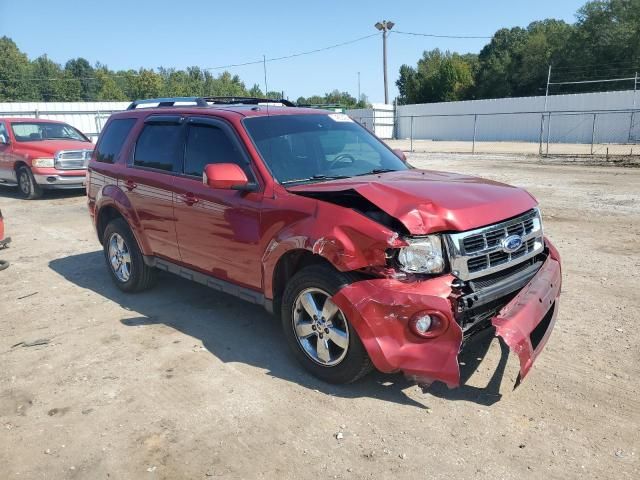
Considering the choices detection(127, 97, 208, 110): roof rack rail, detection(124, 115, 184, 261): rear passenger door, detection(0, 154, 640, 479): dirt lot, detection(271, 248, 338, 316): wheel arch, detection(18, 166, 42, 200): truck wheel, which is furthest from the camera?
detection(18, 166, 42, 200): truck wheel

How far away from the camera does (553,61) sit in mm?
58438

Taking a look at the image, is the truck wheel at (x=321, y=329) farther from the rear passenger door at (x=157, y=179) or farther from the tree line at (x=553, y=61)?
the tree line at (x=553, y=61)

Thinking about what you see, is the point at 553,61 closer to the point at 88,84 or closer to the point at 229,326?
the point at 229,326

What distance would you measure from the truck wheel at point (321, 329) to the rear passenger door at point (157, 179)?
1692mm

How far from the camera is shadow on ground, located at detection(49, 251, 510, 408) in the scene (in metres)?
3.64

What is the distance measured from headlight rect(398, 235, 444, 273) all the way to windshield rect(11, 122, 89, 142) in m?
12.9

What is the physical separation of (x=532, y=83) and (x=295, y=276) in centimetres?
6496

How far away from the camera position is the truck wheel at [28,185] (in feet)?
41.9

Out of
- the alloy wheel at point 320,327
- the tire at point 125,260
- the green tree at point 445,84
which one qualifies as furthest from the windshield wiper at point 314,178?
the green tree at point 445,84

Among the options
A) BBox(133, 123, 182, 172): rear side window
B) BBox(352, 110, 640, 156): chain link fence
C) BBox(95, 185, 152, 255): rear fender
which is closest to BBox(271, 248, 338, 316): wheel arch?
BBox(133, 123, 182, 172): rear side window

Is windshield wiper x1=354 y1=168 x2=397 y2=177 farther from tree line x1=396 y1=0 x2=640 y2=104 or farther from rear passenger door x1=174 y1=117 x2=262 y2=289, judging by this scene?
tree line x1=396 y1=0 x2=640 y2=104

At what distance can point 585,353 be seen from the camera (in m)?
4.09

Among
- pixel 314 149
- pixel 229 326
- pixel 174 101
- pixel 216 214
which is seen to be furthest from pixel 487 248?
pixel 174 101

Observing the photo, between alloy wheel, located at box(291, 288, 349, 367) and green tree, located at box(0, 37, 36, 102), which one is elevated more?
green tree, located at box(0, 37, 36, 102)
